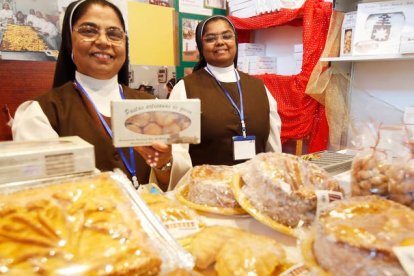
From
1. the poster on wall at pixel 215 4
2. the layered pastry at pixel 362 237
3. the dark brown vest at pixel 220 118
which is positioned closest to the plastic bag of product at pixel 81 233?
the layered pastry at pixel 362 237

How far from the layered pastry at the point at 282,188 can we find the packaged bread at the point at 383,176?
0.07 metres

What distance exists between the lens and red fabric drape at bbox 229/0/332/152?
2693 mm

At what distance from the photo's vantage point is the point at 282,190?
0.80 meters

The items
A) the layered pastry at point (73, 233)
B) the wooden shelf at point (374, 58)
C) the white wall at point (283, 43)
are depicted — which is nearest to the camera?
the layered pastry at point (73, 233)

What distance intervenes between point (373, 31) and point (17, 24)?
2.51 m

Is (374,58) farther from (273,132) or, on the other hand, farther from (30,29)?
(30,29)

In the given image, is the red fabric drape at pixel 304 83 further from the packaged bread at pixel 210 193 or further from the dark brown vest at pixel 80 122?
the packaged bread at pixel 210 193

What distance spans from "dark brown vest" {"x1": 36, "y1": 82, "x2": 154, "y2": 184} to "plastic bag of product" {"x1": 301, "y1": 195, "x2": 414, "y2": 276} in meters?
1.00

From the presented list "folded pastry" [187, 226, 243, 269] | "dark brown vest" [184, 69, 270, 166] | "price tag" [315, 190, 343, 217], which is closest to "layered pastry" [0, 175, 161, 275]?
"folded pastry" [187, 226, 243, 269]

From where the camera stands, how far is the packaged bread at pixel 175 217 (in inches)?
30.5

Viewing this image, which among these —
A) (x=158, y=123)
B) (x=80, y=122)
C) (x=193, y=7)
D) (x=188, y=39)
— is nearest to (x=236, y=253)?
(x=158, y=123)

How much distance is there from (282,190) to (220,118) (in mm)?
1299

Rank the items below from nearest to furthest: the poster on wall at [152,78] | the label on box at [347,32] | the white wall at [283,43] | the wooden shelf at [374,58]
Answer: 1. the wooden shelf at [374,58]
2. the label on box at [347,32]
3. the poster on wall at [152,78]
4. the white wall at [283,43]

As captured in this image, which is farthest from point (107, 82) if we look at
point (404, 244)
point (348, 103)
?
point (348, 103)
